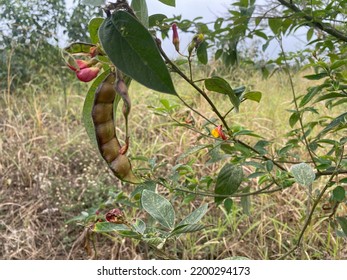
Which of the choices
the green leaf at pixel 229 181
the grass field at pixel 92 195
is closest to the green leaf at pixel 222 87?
the green leaf at pixel 229 181

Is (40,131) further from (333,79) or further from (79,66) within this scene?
(79,66)

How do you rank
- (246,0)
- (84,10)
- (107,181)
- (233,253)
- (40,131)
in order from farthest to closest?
(84,10) < (40,131) < (107,181) < (233,253) < (246,0)

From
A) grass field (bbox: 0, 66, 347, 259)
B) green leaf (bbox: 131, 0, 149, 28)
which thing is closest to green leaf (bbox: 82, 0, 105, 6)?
green leaf (bbox: 131, 0, 149, 28)

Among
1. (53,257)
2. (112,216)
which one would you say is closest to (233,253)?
(53,257)

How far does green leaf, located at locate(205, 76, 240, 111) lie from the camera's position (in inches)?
20.2

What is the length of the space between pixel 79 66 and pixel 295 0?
835 mm

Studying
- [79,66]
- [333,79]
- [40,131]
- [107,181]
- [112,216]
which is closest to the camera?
[79,66]

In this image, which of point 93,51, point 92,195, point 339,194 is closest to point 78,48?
point 93,51

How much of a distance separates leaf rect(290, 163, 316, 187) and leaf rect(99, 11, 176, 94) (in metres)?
0.39

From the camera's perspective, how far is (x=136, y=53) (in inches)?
11.3

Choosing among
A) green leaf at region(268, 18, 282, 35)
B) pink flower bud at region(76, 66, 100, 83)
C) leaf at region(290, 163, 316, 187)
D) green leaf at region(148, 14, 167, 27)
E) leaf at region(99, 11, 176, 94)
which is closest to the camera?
leaf at region(99, 11, 176, 94)

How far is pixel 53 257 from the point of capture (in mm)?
2264

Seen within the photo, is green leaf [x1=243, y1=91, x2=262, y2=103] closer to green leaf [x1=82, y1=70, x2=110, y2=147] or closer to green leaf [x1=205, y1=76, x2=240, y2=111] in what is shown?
green leaf [x1=205, y1=76, x2=240, y2=111]

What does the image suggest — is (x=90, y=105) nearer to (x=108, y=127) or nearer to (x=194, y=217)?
(x=108, y=127)
